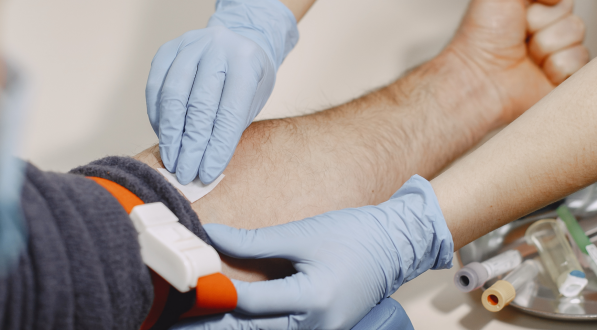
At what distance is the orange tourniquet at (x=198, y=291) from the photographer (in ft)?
2.03

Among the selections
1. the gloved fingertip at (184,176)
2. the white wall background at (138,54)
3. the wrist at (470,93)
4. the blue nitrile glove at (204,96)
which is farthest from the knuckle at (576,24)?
the gloved fingertip at (184,176)

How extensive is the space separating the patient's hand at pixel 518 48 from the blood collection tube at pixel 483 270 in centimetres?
59

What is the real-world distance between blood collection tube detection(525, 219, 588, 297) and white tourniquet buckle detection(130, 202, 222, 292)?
1.03m

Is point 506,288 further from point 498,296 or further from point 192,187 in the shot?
point 192,187

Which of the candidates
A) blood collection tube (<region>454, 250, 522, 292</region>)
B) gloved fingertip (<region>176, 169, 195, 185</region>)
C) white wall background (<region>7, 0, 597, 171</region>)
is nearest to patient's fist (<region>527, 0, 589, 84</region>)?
white wall background (<region>7, 0, 597, 171</region>)

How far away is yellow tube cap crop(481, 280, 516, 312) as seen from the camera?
101 centimetres

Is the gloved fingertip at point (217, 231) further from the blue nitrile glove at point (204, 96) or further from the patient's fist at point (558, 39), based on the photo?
the patient's fist at point (558, 39)

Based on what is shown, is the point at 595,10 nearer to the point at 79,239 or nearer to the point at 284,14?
the point at 284,14

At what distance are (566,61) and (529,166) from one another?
0.93m

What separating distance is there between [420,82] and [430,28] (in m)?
0.55

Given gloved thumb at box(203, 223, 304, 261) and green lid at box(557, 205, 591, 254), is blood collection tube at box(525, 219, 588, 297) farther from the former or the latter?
gloved thumb at box(203, 223, 304, 261)

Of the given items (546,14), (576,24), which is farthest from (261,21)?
(576,24)

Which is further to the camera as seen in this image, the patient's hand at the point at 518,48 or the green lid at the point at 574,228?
the patient's hand at the point at 518,48

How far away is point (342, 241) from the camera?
81 centimetres
